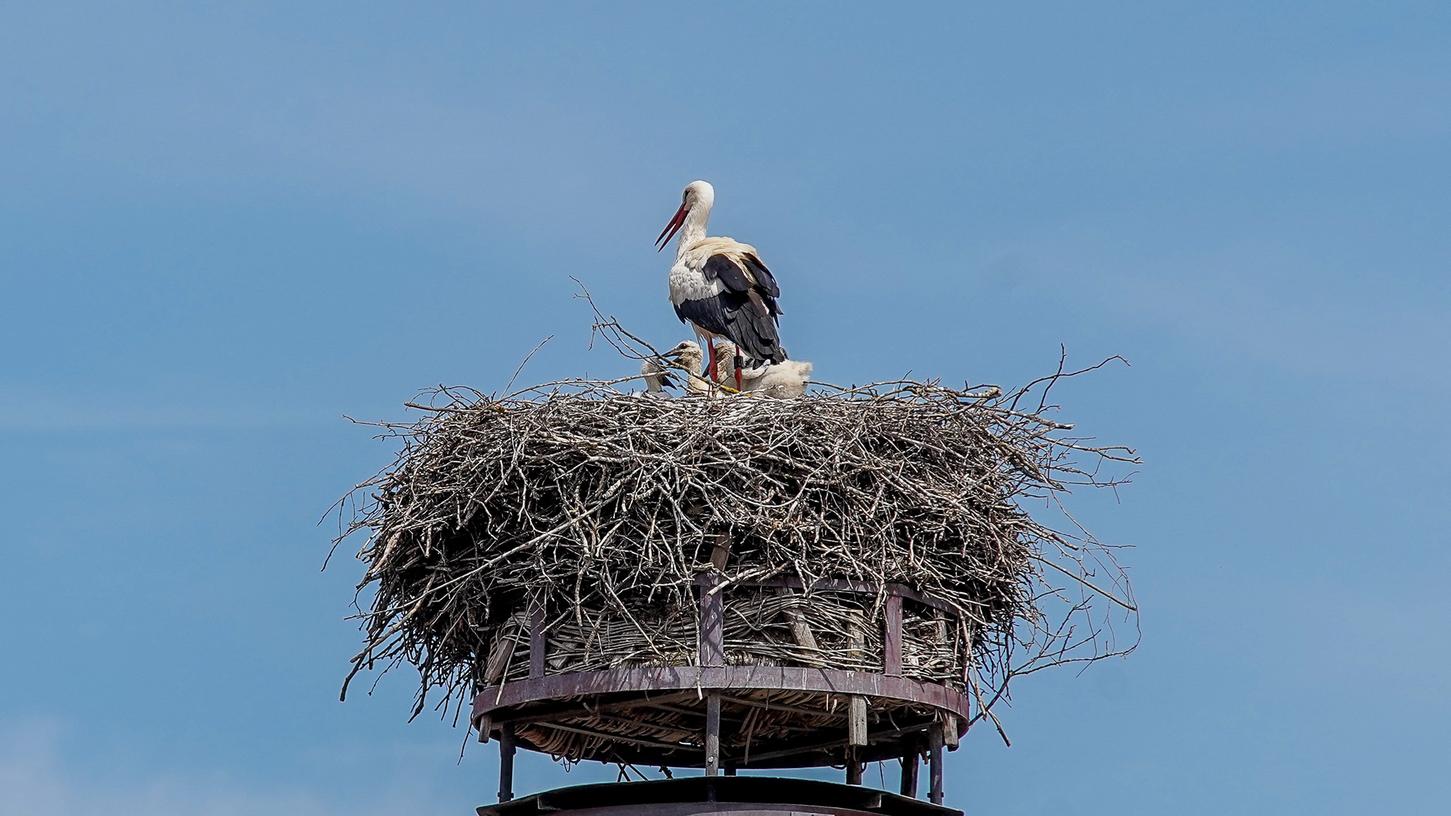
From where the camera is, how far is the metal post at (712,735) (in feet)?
44.8

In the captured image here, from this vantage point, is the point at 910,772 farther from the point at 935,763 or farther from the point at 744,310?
the point at 744,310

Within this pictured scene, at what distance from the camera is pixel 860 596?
14.1m

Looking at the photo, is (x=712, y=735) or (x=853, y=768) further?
(x=853, y=768)

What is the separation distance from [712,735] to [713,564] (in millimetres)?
957

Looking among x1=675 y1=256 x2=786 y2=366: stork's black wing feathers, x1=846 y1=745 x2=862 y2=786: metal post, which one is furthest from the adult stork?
x1=846 y1=745 x2=862 y2=786: metal post

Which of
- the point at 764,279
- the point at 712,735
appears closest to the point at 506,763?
the point at 712,735

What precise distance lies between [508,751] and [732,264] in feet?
13.0

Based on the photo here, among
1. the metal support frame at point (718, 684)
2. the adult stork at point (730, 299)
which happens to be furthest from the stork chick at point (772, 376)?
the metal support frame at point (718, 684)

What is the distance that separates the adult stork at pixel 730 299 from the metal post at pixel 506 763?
10.9 ft

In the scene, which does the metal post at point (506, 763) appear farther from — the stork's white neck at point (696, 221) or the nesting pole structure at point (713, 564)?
the stork's white neck at point (696, 221)

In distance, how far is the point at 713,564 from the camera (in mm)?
13797

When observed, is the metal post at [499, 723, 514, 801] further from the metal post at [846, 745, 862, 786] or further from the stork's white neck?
the stork's white neck

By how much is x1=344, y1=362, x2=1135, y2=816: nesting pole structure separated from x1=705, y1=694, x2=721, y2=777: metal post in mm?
17

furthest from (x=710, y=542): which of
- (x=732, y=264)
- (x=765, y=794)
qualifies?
(x=732, y=264)
